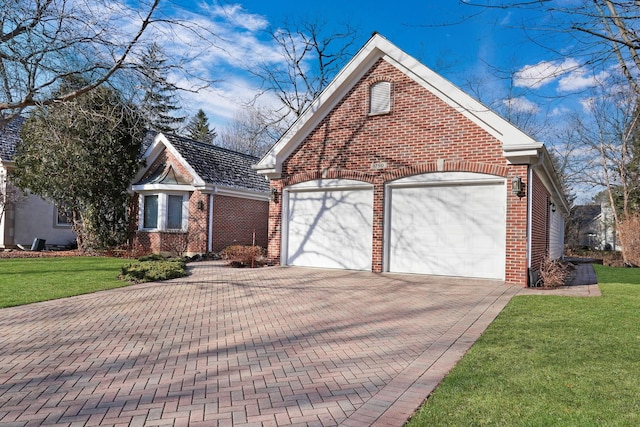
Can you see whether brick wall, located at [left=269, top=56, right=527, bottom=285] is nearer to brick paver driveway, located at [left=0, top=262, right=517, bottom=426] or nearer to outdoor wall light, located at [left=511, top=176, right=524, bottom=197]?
outdoor wall light, located at [left=511, top=176, right=524, bottom=197]

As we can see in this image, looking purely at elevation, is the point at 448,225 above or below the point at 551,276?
above

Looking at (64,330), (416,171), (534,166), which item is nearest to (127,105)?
(64,330)

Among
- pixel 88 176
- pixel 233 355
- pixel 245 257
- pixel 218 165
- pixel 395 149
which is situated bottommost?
pixel 233 355

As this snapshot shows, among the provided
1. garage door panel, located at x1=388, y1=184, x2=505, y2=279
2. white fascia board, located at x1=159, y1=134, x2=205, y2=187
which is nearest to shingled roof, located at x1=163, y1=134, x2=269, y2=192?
white fascia board, located at x1=159, y1=134, x2=205, y2=187

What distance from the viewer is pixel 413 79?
40.7 feet

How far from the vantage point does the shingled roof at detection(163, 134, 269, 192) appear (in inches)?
733

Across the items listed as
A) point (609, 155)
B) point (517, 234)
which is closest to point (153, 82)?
point (517, 234)

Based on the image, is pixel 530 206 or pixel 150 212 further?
pixel 150 212

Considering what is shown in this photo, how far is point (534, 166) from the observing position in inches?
429

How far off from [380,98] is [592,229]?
5004cm

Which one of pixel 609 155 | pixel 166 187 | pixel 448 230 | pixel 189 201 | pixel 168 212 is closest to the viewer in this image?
pixel 448 230

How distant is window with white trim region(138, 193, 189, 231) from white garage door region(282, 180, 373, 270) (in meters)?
5.89

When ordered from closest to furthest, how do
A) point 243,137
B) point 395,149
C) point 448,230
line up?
1. point 448,230
2. point 395,149
3. point 243,137

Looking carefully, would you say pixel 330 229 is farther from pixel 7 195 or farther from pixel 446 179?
pixel 7 195
